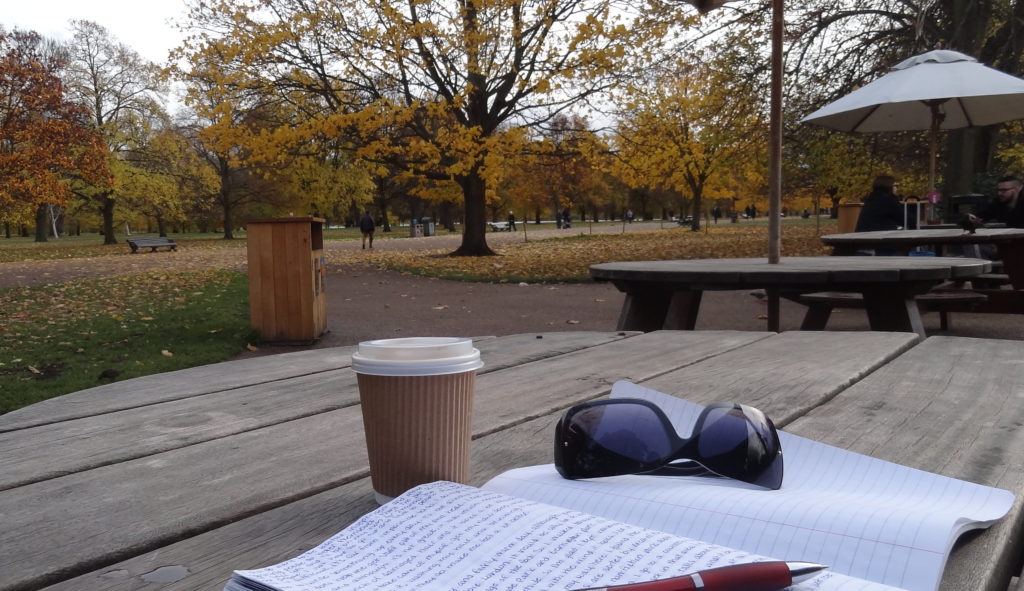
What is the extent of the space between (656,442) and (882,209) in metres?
9.71

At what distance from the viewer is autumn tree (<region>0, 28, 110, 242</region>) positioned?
19906mm

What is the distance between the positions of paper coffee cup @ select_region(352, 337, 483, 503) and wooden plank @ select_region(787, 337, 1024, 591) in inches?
20.5

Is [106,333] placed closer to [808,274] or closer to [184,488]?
[808,274]

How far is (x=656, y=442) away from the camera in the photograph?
898 mm

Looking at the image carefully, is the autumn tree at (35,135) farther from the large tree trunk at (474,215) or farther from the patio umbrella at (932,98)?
the patio umbrella at (932,98)

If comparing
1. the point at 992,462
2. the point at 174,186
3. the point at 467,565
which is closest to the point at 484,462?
the point at 467,565

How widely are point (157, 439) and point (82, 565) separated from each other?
1.81 feet

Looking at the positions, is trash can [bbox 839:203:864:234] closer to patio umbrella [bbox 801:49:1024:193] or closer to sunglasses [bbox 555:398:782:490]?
patio umbrella [bbox 801:49:1024:193]

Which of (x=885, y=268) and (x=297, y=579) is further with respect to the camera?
(x=885, y=268)

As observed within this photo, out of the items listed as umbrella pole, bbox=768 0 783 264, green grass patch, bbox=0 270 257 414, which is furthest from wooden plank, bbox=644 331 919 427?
green grass patch, bbox=0 270 257 414

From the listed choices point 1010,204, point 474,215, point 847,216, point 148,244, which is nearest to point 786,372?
point 1010,204

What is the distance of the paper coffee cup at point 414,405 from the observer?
2.73 feet

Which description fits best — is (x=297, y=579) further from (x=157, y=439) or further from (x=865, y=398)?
(x=865, y=398)

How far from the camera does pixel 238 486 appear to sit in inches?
40.1
